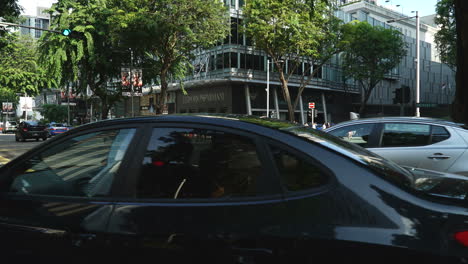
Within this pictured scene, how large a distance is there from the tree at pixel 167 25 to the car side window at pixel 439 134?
16179mm

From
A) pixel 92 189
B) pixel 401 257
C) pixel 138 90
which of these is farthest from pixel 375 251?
pixel 138 90

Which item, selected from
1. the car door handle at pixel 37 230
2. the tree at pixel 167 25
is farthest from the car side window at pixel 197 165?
the tree at pixel 167 25

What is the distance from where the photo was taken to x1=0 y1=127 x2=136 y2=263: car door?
1.89 m

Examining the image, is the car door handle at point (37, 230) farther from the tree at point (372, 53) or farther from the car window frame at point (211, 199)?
the tree at point (372, 53)

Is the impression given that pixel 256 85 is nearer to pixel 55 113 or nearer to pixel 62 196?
pixel 62 196

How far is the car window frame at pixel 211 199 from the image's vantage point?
176 cm

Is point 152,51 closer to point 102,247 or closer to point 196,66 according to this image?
point 196,66

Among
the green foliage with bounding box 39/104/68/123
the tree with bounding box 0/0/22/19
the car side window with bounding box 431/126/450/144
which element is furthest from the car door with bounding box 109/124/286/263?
the green foliage with bounding box 39/104/68/123

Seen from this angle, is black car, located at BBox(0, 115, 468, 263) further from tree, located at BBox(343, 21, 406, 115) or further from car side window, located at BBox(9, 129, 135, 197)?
tree, located at BBox(343, 21, 406, 115)

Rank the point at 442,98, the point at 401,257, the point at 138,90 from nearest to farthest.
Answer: the point at 401,257, the point at 138,90, the point at 442,98

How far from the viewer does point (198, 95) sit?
4128cm

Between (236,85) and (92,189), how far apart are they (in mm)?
36507

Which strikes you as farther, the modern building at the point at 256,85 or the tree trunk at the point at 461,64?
the modern building at the point at 256,85

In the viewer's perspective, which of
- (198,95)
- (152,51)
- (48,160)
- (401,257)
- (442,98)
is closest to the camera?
(401,257)
